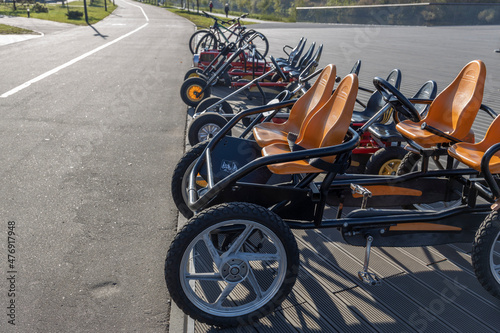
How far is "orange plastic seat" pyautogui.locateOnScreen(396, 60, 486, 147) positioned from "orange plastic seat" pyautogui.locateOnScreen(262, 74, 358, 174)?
2.82 feet

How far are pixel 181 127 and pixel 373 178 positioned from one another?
162 inches

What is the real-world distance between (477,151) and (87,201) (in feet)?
11.1

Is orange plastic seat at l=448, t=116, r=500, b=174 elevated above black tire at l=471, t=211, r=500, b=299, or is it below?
above

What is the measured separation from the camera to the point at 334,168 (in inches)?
114

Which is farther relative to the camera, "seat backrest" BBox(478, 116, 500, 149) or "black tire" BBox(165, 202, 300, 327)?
"seat backrest" BBox(478, 116, 500, 149)

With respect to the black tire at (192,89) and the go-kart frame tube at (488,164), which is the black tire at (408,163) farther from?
the black tire at (192,89)

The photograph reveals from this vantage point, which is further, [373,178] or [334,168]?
[373,178]

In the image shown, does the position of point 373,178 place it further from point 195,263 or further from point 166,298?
point 166,298

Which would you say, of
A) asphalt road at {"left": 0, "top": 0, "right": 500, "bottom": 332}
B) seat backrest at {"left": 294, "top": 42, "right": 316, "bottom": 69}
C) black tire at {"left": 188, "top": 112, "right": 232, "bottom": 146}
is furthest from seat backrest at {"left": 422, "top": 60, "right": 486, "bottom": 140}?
seat backrest at {"left": 294, "top": 42, "right": 316, "bottom": 69}

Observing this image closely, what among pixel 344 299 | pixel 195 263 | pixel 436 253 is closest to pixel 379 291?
pixel 344 299

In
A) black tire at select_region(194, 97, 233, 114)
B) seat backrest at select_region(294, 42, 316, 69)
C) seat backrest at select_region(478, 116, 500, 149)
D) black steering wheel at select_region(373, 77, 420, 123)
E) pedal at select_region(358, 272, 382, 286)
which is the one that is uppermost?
black steering wheel at select_region(373, 77, 420, 123)

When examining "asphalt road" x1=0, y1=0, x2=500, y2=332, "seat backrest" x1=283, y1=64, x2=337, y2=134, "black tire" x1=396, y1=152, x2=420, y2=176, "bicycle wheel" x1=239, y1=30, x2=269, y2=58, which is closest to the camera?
"asphalt road" x1=0, y1=0, x2=500, y2=332

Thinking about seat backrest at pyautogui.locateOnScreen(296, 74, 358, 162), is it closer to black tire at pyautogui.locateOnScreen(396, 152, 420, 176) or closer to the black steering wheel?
the black steering wheel

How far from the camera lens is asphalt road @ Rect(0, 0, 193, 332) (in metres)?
2.89
